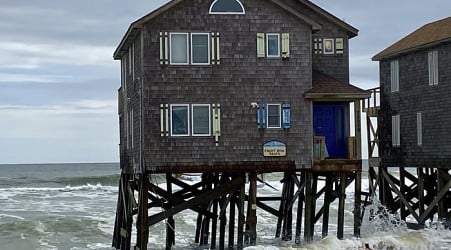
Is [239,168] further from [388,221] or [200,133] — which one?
[388,221]

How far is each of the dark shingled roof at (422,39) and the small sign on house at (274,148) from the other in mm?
7666

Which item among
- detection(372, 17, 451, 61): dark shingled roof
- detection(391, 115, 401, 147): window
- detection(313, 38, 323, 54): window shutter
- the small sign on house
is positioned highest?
detection(372, 17, 451, 61): dark shingled roof

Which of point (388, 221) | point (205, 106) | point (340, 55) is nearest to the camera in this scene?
point (205, 106)

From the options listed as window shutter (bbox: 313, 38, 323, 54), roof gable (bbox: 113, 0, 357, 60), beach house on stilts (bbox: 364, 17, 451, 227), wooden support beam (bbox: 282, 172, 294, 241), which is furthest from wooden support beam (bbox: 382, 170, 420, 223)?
roof gable (bbox: 113, 0, 357, 60)

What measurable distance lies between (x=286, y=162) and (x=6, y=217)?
26047 mm

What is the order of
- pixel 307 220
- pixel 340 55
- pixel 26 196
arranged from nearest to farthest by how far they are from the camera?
1. pixel 307 220
2. pixel 340 55
3. pixel 26 196

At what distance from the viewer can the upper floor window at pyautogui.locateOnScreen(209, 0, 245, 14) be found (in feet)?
89.2

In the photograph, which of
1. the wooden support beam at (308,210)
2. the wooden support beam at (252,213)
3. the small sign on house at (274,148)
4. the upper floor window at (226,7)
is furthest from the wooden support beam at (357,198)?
the upper floor window at (226,7)

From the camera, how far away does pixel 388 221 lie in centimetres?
3431

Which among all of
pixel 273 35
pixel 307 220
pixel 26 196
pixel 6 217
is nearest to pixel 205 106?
pixel 273 35

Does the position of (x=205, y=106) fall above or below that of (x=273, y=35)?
below

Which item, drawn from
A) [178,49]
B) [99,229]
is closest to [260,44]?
[178,49]

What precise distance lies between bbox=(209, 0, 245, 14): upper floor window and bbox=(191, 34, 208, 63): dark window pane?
31.7 inches

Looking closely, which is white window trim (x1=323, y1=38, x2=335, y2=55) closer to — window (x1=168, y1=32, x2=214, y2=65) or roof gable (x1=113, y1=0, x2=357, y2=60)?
roof gable (x1=113, y1=0, x2=357, y2=60)
